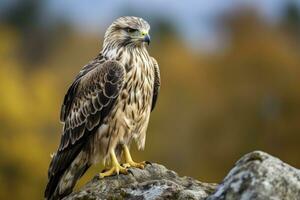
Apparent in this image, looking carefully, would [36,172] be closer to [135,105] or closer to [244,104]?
[244,104]

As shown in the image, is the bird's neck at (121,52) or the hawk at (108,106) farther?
the bird's neck at (121,52)

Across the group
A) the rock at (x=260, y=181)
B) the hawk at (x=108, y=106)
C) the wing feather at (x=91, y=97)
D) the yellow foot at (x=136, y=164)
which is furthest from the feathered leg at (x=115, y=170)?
the rock at (x=260, y=181)

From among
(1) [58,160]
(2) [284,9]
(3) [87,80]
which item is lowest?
(2) [284,9]

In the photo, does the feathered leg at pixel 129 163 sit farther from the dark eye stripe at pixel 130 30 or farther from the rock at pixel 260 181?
the rock at pixel 260 181

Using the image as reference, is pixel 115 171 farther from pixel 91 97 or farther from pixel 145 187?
pixel 91 97

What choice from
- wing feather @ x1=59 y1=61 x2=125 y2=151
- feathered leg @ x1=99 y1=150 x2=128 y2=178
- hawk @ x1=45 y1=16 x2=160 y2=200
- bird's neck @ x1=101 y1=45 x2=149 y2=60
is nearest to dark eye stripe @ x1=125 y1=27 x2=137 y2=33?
hawk @ x1=45 y1=16 x2=160 y2=200

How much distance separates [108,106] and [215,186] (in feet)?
7.37

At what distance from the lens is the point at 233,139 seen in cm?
4253

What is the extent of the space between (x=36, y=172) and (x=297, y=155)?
8688mm

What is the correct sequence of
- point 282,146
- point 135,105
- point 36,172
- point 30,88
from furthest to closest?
point 30,88
point 282,146
point 36,172
point 135,105

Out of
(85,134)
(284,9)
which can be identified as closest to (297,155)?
(85,134)

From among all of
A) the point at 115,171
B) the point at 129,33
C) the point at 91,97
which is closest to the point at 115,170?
the point at 115,171

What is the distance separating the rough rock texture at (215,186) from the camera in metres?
10.2

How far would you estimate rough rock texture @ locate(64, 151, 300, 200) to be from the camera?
10203mm
